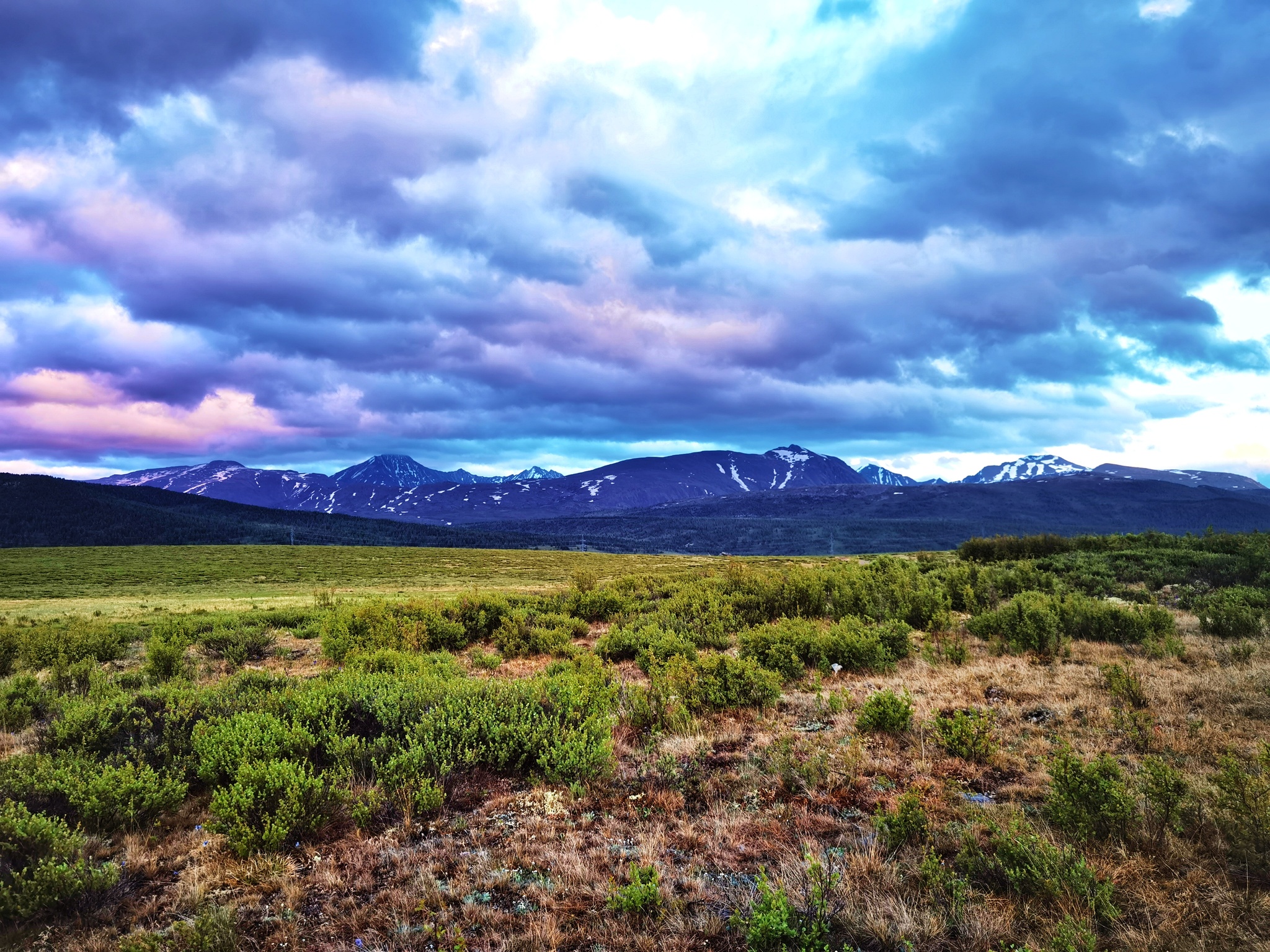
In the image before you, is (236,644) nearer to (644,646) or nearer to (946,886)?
(644,646)

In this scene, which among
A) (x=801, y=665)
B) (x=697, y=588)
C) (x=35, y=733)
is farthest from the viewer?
(x=697, y=588)

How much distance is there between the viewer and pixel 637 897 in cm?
421

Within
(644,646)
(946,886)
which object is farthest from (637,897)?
(644,646)

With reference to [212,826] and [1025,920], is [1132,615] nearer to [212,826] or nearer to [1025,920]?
[1025,920]

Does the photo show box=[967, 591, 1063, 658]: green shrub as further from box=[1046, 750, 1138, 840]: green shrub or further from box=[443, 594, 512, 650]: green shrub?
box=[443, 594, 512, 650]: green shrub

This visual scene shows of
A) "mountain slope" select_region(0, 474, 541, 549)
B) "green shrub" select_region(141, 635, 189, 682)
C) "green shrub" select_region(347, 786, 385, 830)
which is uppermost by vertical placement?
"green shrub" select_region(347, 786, 385, 830)

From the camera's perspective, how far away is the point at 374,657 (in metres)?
11.9

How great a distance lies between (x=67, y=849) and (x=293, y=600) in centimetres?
3212

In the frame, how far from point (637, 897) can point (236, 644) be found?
15430 millimetres

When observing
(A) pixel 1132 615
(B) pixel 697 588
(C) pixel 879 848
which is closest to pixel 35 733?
(C) pixel 879 848

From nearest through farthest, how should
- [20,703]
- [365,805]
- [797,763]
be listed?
[365,805] < [797,763] < [20,703]

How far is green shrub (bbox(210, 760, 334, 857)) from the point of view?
5172 millimetres

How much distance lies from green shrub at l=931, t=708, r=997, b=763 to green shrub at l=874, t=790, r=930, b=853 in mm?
2123

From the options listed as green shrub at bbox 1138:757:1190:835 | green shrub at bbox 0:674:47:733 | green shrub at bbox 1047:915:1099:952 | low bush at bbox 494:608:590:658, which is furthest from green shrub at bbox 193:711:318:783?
green shrub at bbox 1138:757:1190:835
